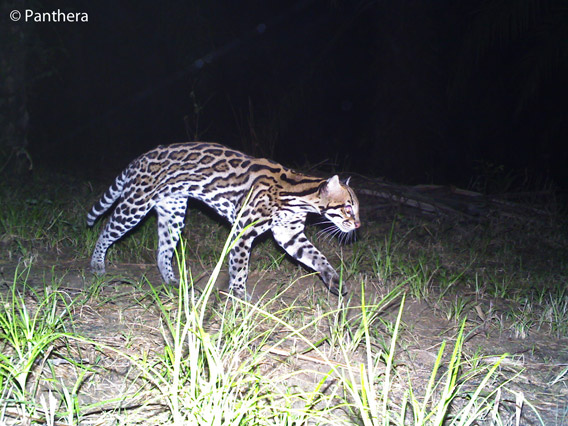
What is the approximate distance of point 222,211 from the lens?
5969 mm

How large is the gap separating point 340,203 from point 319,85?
886 cm

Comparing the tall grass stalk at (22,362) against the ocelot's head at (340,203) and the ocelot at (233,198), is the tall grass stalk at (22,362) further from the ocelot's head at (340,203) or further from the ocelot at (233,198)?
the ocelot's head at (340,203)

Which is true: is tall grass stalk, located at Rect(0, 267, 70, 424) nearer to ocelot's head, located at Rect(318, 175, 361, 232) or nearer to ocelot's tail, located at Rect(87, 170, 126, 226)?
ocelot's tail, located at Rect(87, 170, 126, 226)

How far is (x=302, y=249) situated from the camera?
571cm

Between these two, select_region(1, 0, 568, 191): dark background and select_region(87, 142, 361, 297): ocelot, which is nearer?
select_region(87, 142, 361, 297): ocelot

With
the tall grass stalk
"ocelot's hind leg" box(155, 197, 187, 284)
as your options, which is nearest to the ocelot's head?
"ocelot's hind leg" box(155, 197, 187, 284)

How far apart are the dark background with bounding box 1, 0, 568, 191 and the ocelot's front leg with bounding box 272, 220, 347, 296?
404 centimetres

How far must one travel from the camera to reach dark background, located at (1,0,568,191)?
10.4 meters

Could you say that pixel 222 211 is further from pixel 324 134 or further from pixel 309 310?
pixel 324 134

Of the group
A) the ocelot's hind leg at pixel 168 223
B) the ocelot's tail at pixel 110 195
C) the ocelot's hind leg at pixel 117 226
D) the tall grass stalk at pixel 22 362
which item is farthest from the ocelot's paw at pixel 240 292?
the tall grass stalk at pixel 22 362

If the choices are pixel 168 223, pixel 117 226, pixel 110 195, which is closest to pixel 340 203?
pixel 168 223

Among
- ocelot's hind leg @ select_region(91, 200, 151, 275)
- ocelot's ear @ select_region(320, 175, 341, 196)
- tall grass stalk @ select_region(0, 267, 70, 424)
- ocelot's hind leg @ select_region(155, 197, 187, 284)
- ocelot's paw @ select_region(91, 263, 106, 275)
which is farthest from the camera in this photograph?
ocelot's hind leg @ select_region(155, 197, 187, 284)

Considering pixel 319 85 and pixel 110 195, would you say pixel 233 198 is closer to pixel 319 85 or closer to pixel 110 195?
pixel 110 195

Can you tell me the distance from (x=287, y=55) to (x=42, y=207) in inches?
453
